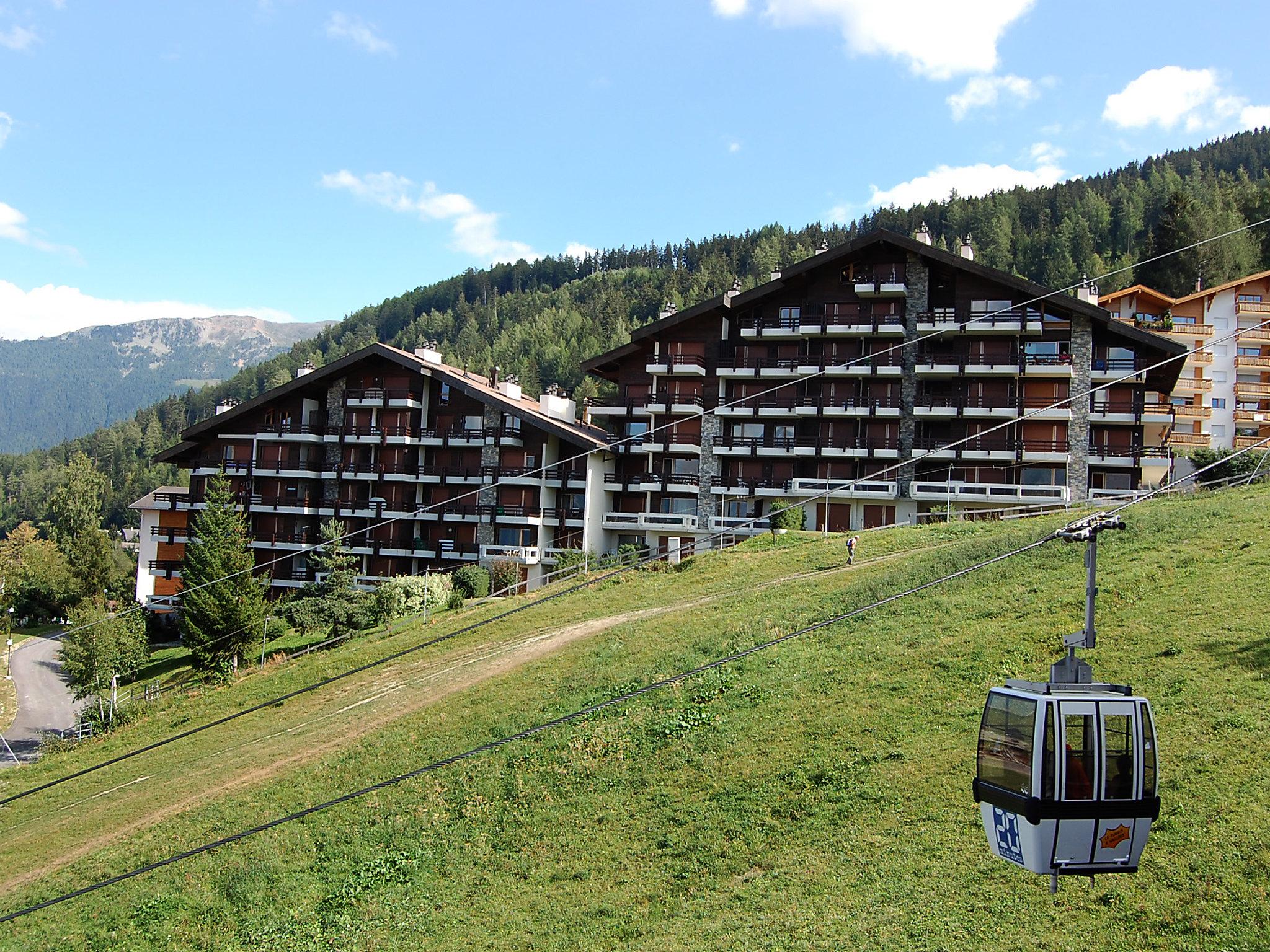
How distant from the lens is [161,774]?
1246 inches

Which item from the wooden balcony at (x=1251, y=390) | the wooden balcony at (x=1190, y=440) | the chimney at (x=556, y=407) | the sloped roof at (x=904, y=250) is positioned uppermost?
the sloped roof at (x=904, y=250)

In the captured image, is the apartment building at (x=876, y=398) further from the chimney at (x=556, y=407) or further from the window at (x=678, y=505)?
the chimney at (x=556, y=407)

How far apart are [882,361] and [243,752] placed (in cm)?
3878

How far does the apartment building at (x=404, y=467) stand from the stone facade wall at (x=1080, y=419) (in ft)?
83.7

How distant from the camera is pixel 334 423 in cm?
6247

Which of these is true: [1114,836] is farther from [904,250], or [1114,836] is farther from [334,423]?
[334,423]

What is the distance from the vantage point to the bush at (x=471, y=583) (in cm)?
5084

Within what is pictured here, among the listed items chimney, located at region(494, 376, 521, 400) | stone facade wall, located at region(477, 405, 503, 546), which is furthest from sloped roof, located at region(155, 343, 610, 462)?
stone facade wall, located at region(477, 405, 503, 546)

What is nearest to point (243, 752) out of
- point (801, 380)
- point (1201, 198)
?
point (801, 380)

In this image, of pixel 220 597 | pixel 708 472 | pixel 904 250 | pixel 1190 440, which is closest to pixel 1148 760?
pixel 220 597

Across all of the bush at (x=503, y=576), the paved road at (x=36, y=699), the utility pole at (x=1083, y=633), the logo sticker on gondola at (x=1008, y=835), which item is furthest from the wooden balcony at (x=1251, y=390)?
the paved road at (x=36, y=699)

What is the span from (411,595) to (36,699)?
102 ft

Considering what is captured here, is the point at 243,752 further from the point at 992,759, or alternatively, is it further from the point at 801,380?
the point at 801,380

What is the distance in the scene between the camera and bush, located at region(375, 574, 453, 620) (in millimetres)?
48781
